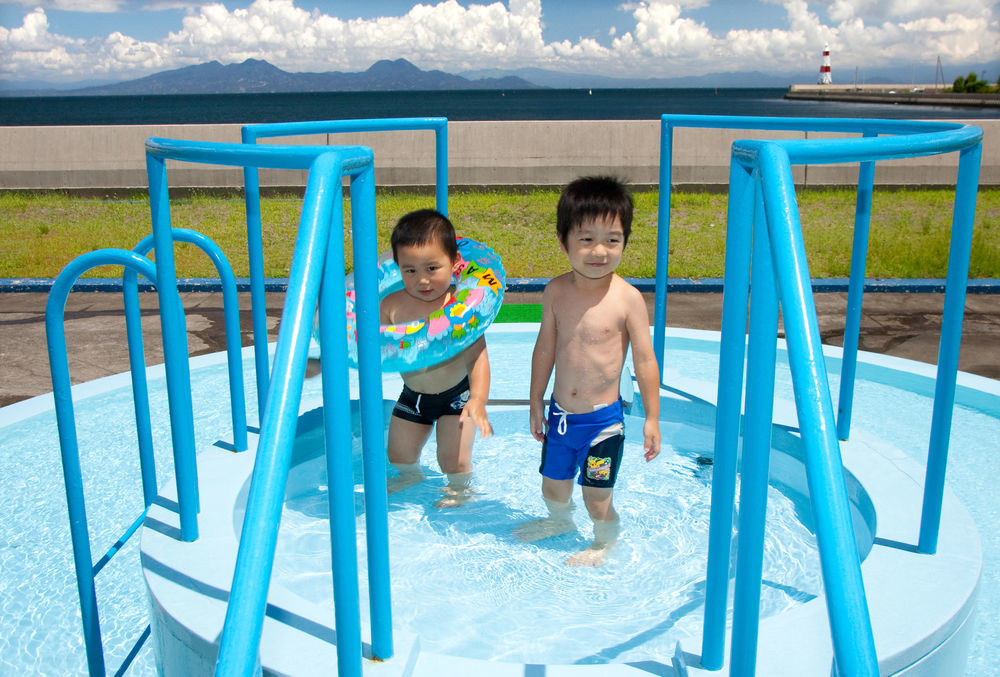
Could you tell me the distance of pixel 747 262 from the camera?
1.77m

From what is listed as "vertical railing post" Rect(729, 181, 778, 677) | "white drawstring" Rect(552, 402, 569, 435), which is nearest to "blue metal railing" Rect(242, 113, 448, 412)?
"white drawstring" Rect(552, 402, 569, 435)

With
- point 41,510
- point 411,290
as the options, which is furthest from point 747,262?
point 41,510

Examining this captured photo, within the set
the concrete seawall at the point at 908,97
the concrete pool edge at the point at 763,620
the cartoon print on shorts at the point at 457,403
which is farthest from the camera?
the concrete seawall at the point at 908,97

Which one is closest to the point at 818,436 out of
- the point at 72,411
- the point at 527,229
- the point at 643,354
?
the point at 643,354

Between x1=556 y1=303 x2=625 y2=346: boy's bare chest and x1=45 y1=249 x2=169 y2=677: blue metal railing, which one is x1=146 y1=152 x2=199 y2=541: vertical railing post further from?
x1=556 y1=303 x2=625 y2=346: boy's bare chest

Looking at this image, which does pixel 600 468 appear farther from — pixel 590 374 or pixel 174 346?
pixel 174 346

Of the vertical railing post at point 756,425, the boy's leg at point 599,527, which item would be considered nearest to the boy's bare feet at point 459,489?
the boy's leg at point 599,527

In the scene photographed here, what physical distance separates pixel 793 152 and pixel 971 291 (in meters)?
7.17

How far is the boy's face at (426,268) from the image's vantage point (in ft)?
10.1

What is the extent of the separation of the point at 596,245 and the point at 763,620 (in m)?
1.24

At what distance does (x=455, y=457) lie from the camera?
351 centimetres

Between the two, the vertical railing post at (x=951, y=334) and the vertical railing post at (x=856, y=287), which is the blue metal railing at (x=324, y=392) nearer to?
the vertical railing post at (x=951, y=334)

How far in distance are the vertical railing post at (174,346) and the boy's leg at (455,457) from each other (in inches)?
44.0

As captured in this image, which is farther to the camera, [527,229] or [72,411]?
[527,229]
